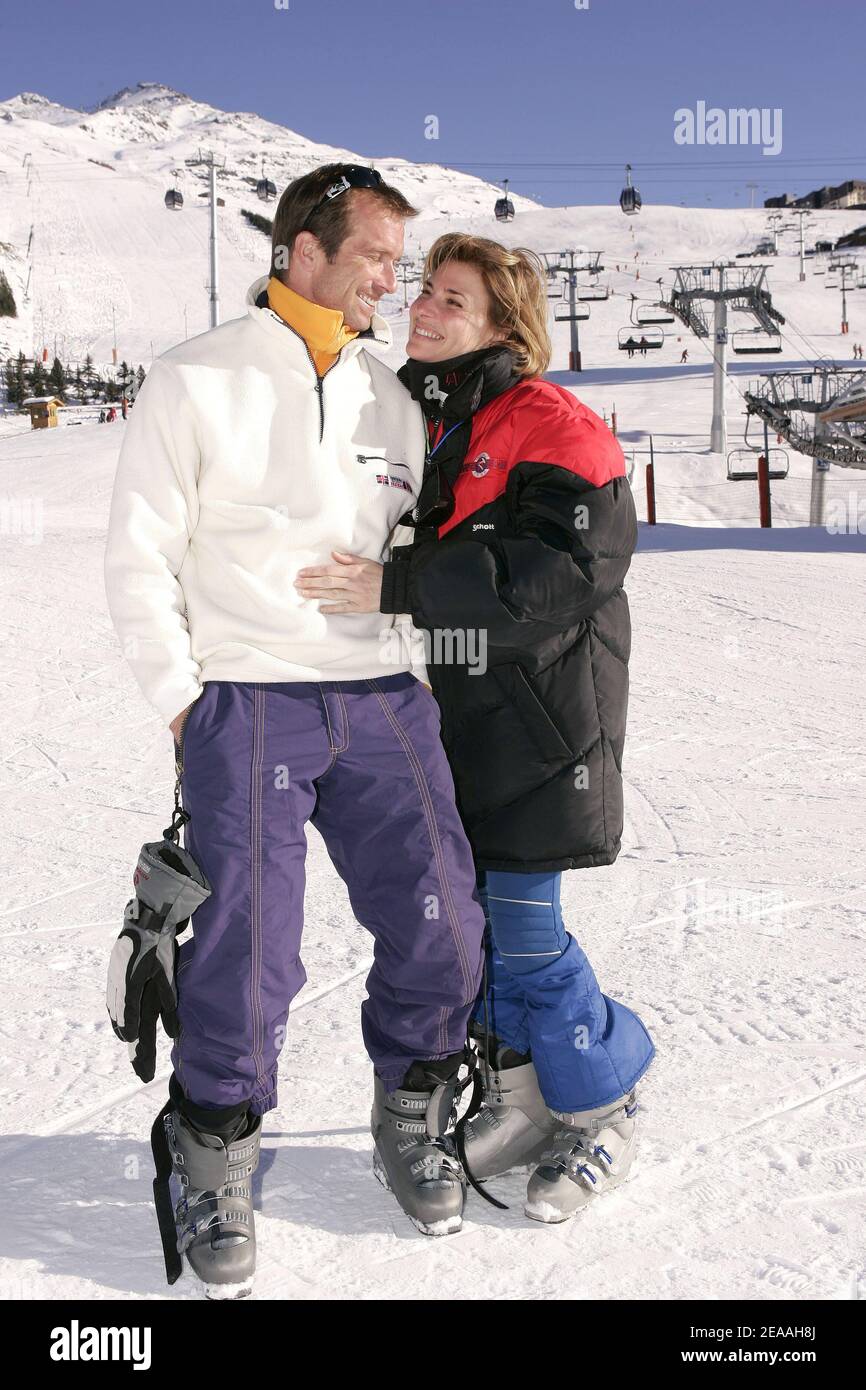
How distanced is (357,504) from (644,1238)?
1512mm

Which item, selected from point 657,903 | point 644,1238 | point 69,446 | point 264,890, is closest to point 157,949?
point 264,890

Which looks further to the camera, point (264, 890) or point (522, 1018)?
point (522, 1018)

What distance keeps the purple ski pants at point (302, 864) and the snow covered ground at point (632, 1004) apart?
377mm

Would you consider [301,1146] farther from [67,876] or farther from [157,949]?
[67,876]

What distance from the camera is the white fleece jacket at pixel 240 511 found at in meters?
2.21

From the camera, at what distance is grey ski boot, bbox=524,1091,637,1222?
8.02 feet

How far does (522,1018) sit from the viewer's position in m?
2.66

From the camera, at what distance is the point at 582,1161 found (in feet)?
8.19

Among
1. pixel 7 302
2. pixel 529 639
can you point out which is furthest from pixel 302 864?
pixel 7 302

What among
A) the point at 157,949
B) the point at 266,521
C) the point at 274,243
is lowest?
the point at 157,949

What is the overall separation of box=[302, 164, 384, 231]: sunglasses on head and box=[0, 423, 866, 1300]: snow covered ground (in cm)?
195

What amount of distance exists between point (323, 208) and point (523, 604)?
0.82 metres
